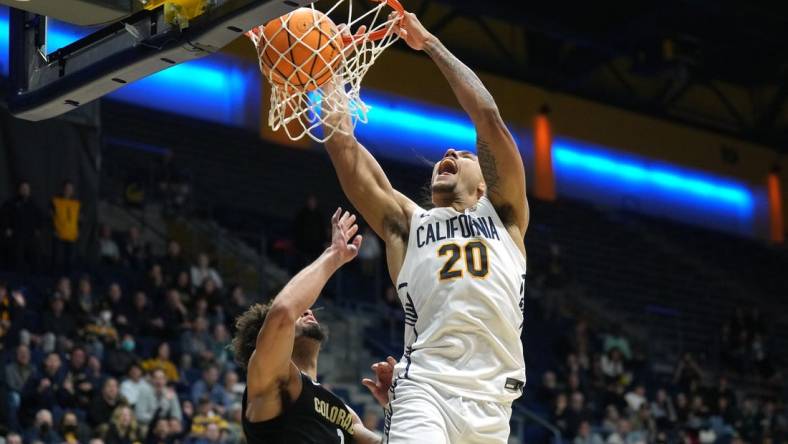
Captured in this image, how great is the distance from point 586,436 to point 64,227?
7194mm

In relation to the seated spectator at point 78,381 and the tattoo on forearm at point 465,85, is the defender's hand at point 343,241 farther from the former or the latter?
the seated spectator at point 78,381

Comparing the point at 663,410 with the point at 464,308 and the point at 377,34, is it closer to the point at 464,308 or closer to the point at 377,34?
the point at 377,34

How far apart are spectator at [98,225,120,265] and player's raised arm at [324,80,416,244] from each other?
10995mm

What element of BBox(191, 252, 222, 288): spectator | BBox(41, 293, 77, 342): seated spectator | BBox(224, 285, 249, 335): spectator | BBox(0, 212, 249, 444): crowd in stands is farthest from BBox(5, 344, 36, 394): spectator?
BBox(191, 252, 222, 288): spectator

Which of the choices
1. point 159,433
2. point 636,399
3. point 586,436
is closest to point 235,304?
point 159,433

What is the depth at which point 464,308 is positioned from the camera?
473cm

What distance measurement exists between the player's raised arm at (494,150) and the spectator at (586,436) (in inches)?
438

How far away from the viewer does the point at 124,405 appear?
11.8 meters

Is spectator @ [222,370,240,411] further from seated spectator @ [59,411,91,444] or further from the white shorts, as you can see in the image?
the white shorts

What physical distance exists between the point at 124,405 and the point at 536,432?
5932 millimetres

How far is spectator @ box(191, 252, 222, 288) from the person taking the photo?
15797 millimetres

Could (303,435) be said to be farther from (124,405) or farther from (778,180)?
(778,180)

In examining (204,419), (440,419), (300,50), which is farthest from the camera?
(204,419)

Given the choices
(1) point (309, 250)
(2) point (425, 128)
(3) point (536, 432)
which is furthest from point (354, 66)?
(2) point (425, 128)
